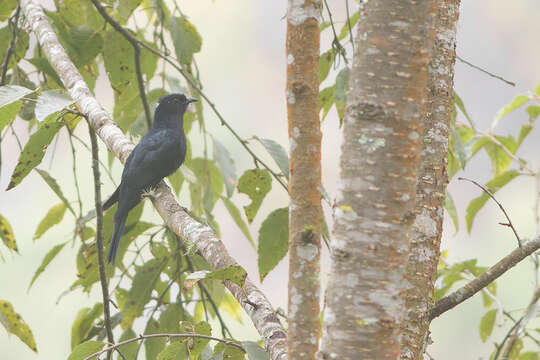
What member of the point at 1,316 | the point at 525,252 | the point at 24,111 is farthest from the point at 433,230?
the point at 24,111

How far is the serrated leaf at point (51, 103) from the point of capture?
5.20 feet

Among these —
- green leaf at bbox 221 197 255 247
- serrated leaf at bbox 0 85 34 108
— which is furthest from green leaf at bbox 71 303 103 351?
serrated leaf at bbox 0 85 34 108

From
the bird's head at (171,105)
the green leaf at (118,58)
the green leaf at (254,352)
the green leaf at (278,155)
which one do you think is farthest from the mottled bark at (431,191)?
the bird's head at (171,105)

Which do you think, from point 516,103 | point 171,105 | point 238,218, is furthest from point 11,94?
point 171,105

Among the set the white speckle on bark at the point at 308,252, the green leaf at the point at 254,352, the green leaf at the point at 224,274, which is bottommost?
the green leaf at the point at 254,352

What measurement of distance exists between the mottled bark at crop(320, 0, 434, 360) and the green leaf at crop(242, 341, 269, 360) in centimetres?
43

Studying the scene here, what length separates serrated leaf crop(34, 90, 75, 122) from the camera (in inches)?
62.3

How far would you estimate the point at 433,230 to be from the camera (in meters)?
1.58

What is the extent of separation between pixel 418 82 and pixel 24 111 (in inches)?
81.2

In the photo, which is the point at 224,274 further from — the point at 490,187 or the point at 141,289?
the point at 490,187

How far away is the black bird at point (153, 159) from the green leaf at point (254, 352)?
54.8 inches

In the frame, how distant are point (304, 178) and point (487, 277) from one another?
54 cm

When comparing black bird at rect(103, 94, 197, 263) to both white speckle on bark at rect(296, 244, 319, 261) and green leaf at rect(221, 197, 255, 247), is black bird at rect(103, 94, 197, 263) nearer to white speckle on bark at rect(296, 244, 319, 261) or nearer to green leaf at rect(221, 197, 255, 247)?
green leaf at rect(221, 197, 255, 247)

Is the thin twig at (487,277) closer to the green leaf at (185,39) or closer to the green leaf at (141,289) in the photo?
the green leaf at (141,289)
